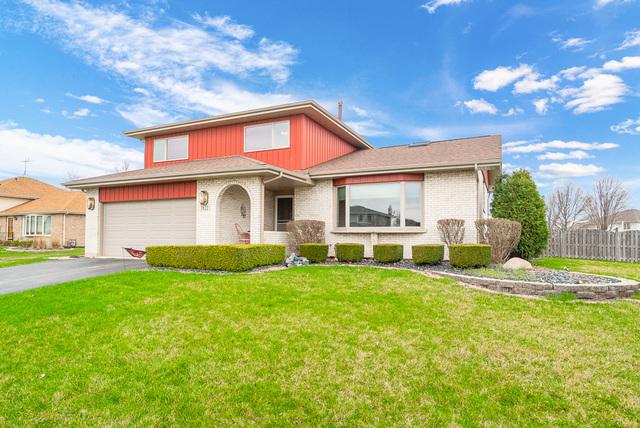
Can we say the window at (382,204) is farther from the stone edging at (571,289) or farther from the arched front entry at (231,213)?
the stone edging at (571,289)

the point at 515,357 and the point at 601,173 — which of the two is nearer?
the point at 515,357

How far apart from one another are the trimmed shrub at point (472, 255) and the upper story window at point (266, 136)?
7.60 metres

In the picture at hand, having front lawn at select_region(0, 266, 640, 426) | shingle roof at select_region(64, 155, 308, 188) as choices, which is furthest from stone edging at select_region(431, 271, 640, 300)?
shingle roof at select_region(64, 155, 308, 188)

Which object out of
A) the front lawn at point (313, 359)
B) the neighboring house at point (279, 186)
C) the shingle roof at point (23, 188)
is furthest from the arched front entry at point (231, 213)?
the shingle roof at point (23, 188)

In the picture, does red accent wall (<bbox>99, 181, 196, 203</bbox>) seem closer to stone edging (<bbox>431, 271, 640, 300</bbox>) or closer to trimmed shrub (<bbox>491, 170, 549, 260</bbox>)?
stone edging (<bbox>431, 271, 640, 300</bbox>)

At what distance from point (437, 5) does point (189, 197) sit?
11310 millimetres

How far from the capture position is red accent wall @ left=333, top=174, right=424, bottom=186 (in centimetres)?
1179

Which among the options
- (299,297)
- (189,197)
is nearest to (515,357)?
(299,297)

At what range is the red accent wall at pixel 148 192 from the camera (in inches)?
508

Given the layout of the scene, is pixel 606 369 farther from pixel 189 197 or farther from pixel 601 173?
pixel 601 173

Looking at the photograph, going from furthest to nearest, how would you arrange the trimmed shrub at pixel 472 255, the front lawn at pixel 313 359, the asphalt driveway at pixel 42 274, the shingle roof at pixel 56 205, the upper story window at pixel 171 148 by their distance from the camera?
the shingle roof at pixel 56 205
the upper story window at pixel 171 148
the trimmed shrub at pixel 472 255
the asphalt driveway at pixel 42 274
the front lawn at pixel 313 359

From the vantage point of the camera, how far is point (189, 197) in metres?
13.0

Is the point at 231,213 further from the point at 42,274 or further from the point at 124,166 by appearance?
the point at 124,166

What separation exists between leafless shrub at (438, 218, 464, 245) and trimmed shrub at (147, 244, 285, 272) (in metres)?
5.13
